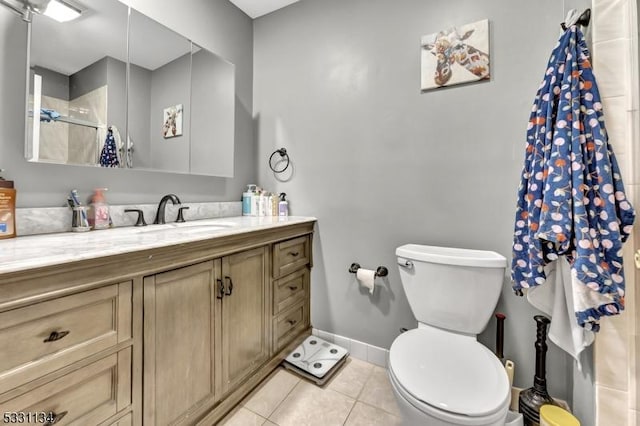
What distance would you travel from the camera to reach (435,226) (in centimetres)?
159

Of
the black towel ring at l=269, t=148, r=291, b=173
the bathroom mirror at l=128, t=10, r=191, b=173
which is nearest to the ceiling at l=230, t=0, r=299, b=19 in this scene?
the bathroom mirror at l=128, t=10, r=191, b=173

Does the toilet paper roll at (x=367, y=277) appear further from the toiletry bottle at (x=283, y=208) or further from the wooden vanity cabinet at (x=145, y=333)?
the toiletry bottle at (x=283, y=208)

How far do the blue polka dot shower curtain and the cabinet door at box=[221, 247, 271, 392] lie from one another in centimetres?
127

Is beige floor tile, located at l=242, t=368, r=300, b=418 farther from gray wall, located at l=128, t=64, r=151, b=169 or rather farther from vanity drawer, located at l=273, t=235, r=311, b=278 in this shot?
gray wall, located at l=128, t=64, r=151, b=169

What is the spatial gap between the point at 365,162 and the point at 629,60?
1177mm

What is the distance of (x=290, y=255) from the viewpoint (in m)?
1.79

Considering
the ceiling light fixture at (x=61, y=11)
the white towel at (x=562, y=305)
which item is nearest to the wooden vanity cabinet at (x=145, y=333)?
the ceiling light fixture at (x=61, y=11)

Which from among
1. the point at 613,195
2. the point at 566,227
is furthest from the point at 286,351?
the point at 613,195

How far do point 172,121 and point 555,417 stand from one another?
94.9 inches

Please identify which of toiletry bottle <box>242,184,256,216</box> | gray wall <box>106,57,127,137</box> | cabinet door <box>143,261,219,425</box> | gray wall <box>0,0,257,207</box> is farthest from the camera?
toiletry bottle <box>242,184,256,216</box>

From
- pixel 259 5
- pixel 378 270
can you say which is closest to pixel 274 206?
pixel 378 270

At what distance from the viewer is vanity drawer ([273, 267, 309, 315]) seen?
1686mm

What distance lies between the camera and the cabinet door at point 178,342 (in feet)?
3.26

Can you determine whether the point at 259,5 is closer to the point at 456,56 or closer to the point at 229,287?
the point at 456,56
